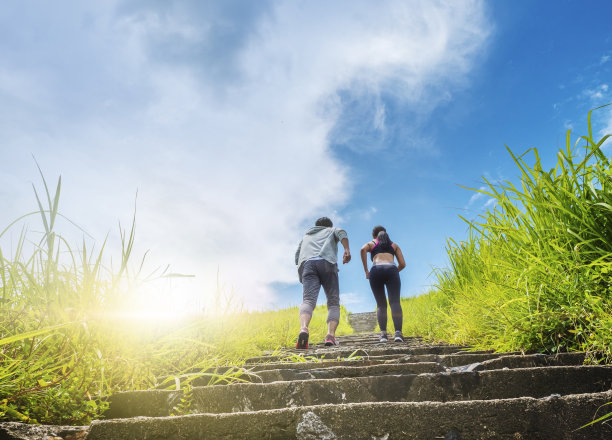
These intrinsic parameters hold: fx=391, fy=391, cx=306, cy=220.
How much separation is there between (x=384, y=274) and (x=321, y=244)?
1.17 metres

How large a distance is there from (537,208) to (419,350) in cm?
157

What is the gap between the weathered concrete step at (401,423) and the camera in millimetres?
1377

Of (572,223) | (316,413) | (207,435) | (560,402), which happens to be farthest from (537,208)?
(207,435)

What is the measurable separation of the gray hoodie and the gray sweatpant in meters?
0.14

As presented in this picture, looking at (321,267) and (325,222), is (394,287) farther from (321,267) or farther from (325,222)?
(325,222)

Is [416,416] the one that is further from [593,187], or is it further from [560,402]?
[593,187]

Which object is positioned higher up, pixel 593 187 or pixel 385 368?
pixel 593 187

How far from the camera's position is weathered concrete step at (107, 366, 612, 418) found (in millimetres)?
1845

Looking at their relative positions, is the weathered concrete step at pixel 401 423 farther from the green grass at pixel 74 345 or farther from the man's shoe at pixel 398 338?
the man's shoe at pixel 398 338

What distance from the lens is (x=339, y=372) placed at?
7.52 feet

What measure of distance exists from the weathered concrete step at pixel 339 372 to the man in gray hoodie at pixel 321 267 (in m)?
3.55

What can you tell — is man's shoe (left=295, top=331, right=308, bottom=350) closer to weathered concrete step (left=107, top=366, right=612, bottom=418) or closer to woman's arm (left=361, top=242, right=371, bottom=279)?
woman's arm (left=361, top=242, right=371, bottom=279)

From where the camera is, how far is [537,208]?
2893mm

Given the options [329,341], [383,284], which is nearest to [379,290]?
[383,284]
